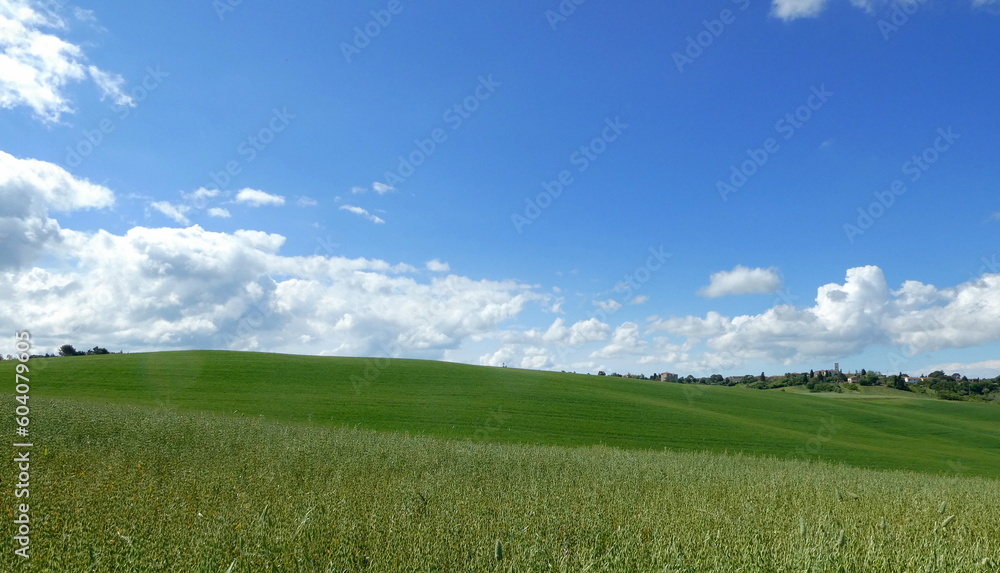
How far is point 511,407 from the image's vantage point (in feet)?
117

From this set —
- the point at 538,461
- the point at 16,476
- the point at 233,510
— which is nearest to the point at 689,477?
the point at 538,461

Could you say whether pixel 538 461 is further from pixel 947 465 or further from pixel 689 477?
pixel 947 465

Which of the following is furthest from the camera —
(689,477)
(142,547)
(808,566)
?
(689,477)

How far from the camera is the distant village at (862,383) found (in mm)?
105375

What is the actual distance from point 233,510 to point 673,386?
58.1m

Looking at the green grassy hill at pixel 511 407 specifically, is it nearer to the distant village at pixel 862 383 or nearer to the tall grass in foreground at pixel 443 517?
the tall grass in foreground at pixel 443 517

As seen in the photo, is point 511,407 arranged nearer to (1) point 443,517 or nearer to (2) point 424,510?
(2) point 424,510

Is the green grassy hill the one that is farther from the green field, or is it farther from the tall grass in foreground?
the tall grass in foreground

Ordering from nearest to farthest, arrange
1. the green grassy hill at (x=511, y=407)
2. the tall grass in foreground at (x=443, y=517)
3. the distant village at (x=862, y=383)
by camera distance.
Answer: the tall grass in foreground at (x=443, y=517)
the green grassy hill at (x=511, y=407)
the distant village at (x=862, y=383)

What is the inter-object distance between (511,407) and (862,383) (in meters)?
105

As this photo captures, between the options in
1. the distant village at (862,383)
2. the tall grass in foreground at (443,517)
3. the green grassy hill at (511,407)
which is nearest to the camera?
the tall grass in foreground at (443,517)

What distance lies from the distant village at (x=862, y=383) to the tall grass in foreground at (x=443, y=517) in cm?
8624

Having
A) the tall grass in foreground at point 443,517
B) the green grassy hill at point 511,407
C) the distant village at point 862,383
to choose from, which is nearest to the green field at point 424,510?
the tall grass in foreground at point 443,517

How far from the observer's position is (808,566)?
12.8ft
